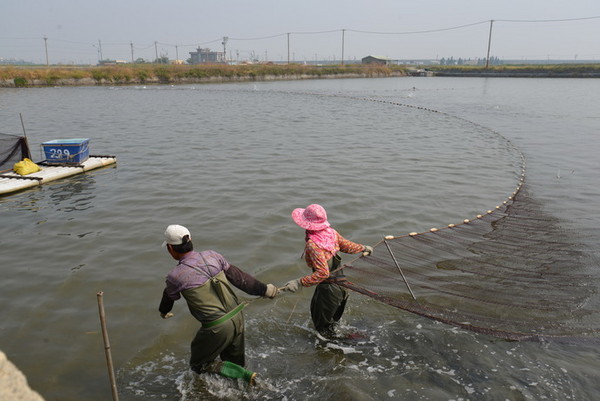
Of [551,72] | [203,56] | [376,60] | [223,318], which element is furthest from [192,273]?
[203,56]

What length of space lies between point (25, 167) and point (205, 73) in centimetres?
5477

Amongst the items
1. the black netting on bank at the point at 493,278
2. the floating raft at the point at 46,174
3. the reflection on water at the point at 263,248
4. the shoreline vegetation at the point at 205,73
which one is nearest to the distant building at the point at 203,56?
the shoreline vegetation at the point at 205,73

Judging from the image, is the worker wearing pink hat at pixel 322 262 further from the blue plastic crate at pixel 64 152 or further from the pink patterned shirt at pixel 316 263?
the blue plastic crate at pixel 64 152

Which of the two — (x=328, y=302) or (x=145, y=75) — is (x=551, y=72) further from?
(x=328, y=302)

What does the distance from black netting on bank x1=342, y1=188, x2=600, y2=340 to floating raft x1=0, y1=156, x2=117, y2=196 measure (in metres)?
9.86

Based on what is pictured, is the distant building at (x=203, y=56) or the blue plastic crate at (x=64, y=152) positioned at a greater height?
the distant building at (x=203, y=56)

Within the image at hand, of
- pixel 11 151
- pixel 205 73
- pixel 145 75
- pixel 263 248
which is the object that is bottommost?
pixel 263 248

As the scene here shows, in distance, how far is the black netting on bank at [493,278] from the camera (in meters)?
5.29

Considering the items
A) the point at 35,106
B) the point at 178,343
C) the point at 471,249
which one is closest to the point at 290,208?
the point at 471,249

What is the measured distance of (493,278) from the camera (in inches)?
260

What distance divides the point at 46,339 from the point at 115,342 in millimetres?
893

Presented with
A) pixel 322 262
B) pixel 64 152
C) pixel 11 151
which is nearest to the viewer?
pixel 322 262

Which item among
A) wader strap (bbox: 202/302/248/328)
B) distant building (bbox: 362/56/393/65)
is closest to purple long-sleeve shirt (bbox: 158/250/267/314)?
wader strap (bbox: 202/302/248/328)

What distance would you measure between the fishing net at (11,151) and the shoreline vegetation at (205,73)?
43040 millimetres
